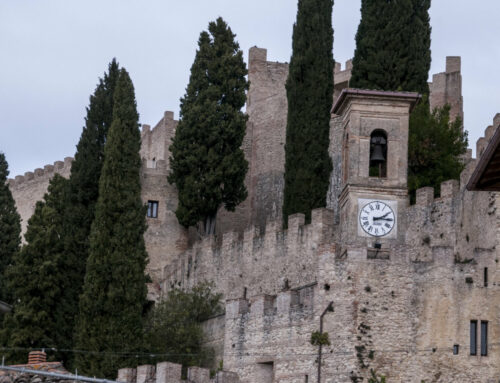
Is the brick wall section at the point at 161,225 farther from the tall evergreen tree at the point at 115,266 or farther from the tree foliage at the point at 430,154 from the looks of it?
the tree foliage at the point at 430,154

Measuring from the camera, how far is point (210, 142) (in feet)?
158

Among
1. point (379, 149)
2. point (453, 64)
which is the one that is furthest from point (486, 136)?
point (379, 149)

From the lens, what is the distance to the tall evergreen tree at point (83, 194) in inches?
1713

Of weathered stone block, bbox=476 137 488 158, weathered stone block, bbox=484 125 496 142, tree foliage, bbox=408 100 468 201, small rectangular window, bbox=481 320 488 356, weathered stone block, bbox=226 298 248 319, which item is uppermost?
weathered stone block, bbox=484 125 496 142

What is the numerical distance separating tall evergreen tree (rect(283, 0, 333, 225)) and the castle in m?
1.42

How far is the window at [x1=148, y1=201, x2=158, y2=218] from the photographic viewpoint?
49.9m

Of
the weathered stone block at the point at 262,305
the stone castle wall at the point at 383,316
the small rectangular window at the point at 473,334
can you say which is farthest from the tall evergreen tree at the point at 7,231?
the small rectangular window at the point at 473,334

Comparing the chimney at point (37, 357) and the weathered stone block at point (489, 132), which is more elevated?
the weathered stone block at point (489, 132)

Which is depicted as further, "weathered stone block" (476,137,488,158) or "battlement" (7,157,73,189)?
"battlement" (7,157,73,189)

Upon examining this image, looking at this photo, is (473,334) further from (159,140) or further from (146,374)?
(159,140)

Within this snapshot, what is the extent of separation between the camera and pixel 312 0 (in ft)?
157

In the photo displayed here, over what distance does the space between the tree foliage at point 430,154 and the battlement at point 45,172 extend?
70.8 feet

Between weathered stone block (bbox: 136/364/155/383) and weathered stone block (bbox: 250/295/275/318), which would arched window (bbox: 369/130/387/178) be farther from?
weathered stone block (bbox: 136/364/155/383)

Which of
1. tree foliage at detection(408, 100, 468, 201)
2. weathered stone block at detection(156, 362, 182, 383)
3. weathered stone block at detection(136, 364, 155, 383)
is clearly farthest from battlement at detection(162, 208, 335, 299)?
weathered stone block at detection(136, 364, 155, 383)
